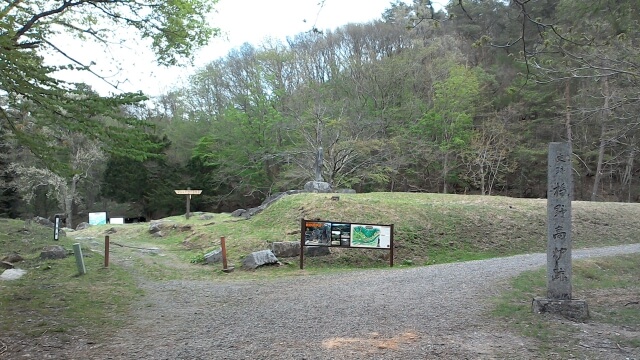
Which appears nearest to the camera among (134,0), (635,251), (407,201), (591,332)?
(591,332)

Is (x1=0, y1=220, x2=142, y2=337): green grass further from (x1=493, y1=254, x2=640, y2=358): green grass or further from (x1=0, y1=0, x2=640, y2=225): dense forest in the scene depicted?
(x1=0, y1=0, x2=640, y2=225): dense forest

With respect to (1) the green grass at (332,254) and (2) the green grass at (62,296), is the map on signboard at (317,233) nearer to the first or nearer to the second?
(1) the green grass at (332,254)

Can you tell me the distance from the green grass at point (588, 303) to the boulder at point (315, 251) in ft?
17.7

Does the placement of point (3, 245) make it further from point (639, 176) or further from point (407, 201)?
point (639, 176)

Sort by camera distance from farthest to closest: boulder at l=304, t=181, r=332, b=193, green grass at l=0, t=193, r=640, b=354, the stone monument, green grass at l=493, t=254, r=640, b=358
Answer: boulder at l=304, t=181, r=332, b=193, green grass at l=0, t=193, r=640, b=354, the stone monument, green grass at l=493, t=254, r=640, b=358

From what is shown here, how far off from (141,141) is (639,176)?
3173 centimetres

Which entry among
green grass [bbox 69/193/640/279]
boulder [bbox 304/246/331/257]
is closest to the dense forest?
green grass [bbox 69/193/640/279]

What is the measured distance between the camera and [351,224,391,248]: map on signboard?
477 inches

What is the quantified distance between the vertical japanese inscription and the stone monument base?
0.67 ft

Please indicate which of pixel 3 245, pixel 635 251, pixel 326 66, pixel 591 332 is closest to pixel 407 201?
pixel 635 251

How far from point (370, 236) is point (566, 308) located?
645 centimetres

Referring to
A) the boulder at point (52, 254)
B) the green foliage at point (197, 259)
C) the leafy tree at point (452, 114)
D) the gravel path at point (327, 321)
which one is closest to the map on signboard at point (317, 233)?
the gravel path at point (327, 321)

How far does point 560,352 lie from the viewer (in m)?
4.78

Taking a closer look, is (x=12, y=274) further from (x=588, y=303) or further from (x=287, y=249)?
(x=588, y=303)
